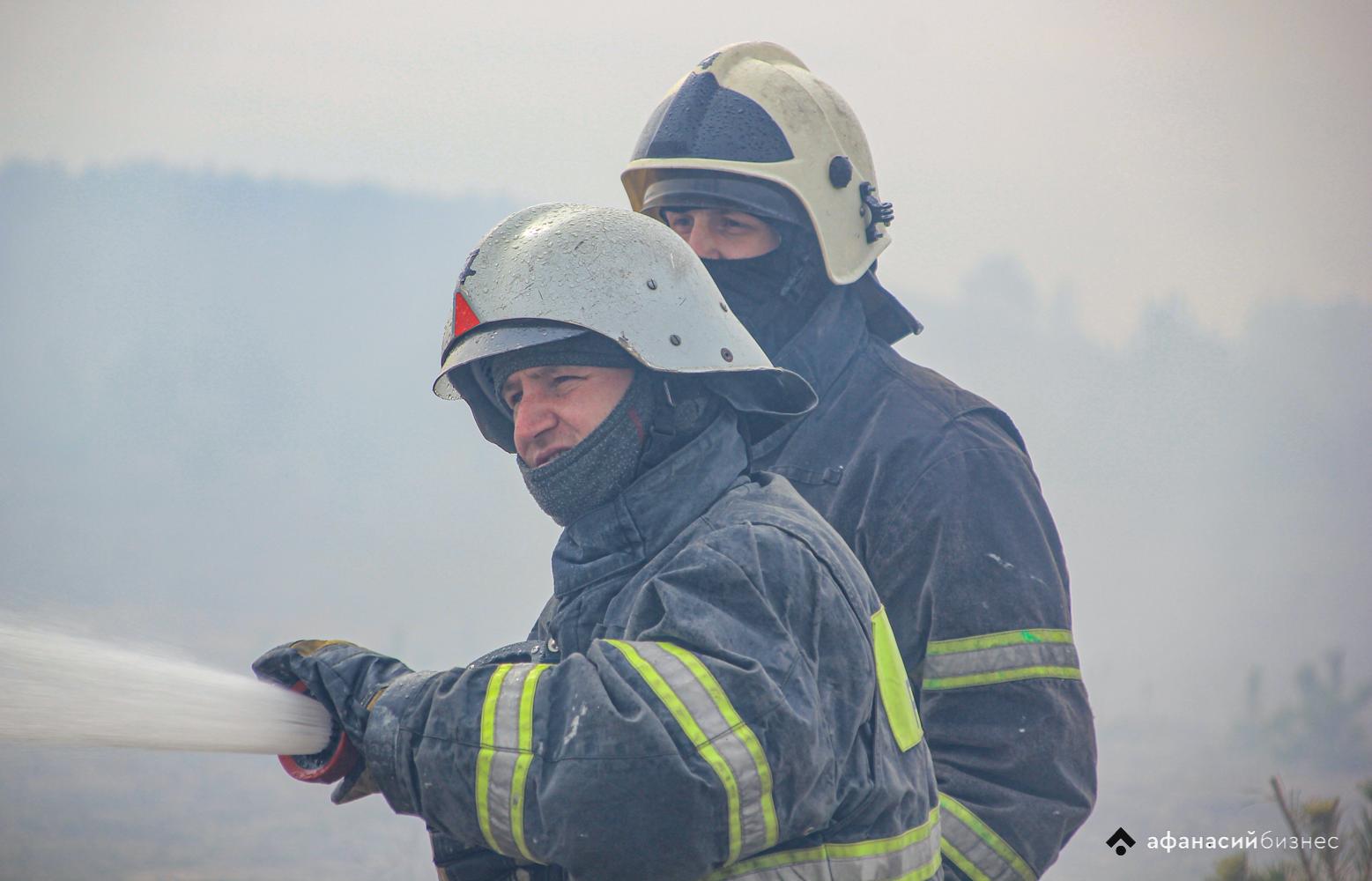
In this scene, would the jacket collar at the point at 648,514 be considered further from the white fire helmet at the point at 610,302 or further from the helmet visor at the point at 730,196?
the helmet visor at the point at 730,196

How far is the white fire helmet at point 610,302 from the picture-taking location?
2.62 m

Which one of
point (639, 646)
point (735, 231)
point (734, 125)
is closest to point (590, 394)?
point (639, 646)

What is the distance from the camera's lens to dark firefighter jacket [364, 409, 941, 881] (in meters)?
2.02

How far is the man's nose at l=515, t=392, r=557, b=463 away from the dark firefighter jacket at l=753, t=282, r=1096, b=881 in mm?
1229

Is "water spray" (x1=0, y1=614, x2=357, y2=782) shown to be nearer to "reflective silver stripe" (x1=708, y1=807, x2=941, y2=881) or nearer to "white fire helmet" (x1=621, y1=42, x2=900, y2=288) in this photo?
"reflective silver stripe" (x1=708, y1=807, x2=941, y2=881)

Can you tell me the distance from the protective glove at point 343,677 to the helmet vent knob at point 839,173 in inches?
92.1

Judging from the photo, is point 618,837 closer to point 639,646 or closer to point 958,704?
point 639,646

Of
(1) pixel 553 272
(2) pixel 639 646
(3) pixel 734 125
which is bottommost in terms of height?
(2) pixel 639 646

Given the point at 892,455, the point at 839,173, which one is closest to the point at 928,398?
the point at 892,455

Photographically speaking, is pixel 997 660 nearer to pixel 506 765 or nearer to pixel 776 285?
pixel 776 285

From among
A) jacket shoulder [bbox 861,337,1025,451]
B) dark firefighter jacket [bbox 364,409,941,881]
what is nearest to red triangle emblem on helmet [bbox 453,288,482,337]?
dark firefighter jacket [bbox 364,409,941,881]

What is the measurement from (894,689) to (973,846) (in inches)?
41.1

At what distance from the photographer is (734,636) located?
2127 millimetres

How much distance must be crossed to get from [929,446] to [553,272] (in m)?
1.35
